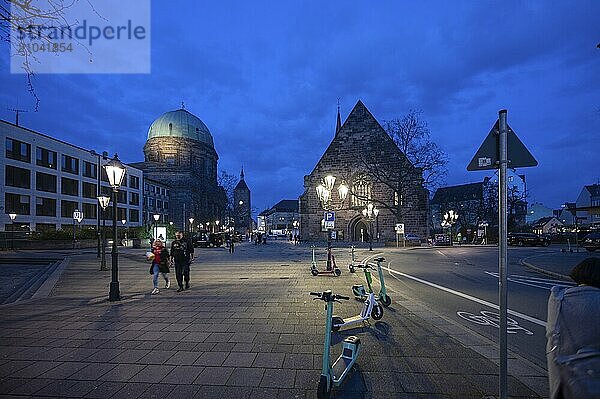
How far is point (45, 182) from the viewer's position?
162 ft

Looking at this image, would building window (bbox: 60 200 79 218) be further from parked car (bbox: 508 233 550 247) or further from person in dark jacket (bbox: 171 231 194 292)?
parked car (bbox: 508 233 550 247)

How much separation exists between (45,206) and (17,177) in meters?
5.73

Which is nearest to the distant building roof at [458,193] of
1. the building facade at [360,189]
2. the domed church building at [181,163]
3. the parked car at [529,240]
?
the building facade at [360,189]

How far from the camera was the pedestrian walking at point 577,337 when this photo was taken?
2188 millimetres

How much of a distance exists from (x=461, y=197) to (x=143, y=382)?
106 meters

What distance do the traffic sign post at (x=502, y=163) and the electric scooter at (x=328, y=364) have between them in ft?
5.09

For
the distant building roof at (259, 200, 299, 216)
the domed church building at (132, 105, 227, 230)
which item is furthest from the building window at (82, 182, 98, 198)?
the distant building roof at (259, 200, 299, 216)

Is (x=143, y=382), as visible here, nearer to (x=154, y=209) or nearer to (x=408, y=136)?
(x=408, y=136)

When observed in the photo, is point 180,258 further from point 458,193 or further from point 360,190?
point 458,193

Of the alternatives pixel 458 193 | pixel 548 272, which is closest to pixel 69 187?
pixel 548 272

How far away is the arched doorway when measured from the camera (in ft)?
178

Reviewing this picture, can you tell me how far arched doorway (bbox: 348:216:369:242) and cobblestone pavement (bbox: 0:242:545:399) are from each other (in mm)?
45013

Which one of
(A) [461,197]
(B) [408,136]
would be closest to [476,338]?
(B) [408,136]

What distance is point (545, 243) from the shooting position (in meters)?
42.6
